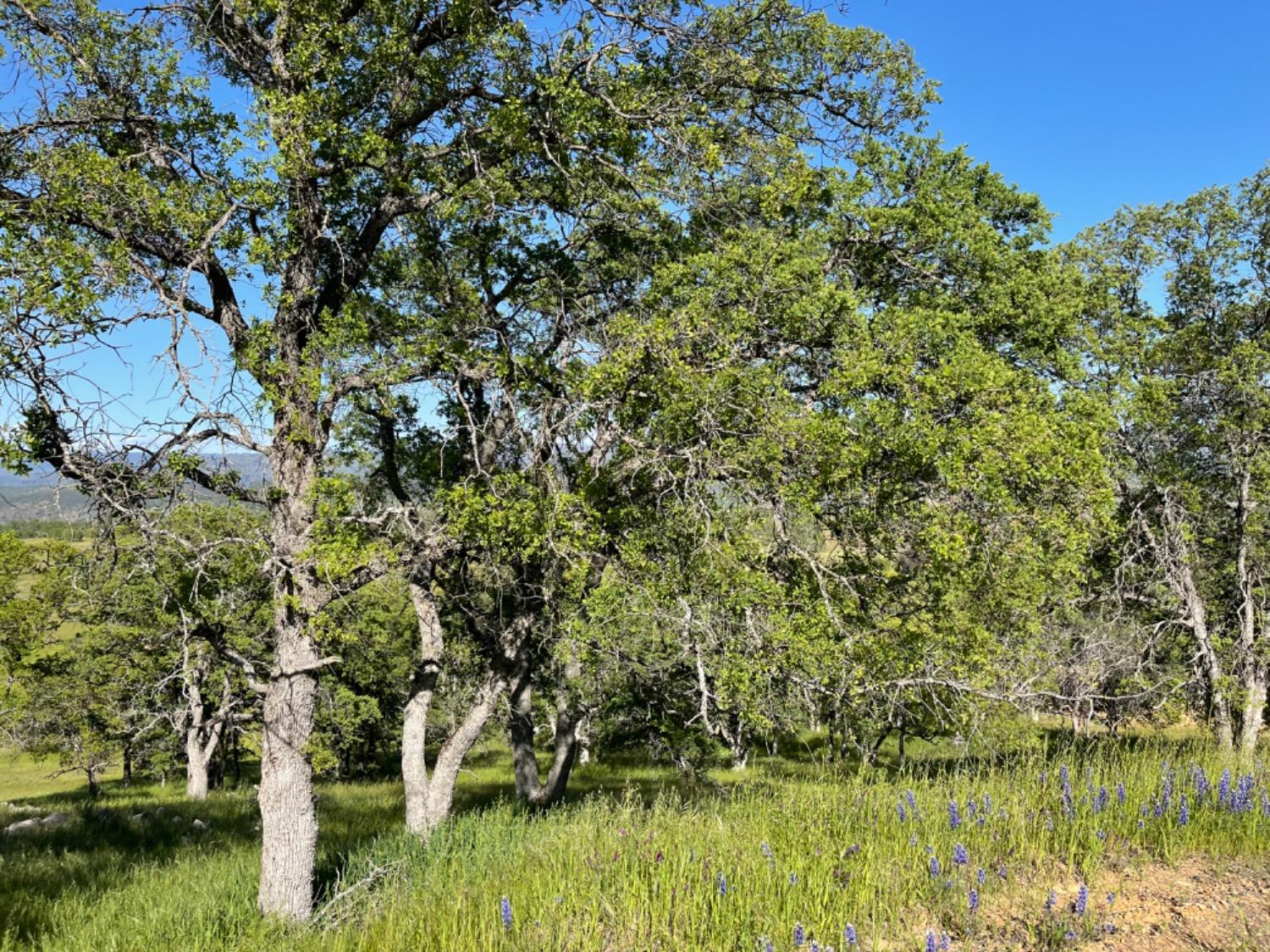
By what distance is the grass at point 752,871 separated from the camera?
3393 millimetres

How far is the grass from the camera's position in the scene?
11.1 feet

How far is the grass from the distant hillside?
3.27 meters

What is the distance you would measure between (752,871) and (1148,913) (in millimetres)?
1873

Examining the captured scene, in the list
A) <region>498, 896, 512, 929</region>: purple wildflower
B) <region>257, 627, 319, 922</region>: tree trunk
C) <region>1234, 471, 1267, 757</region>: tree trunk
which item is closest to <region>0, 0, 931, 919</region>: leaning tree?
<region>257, 627, 319, 922</region>: tree trunk

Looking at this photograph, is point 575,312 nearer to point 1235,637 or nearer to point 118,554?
point 118,554

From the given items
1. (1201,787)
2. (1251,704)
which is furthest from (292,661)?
(1251,704)

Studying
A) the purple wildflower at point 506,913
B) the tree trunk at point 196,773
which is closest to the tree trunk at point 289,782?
the purple wildflower at point 506,913

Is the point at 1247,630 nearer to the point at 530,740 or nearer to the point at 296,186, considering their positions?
the point at 530,740

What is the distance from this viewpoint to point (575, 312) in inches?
379

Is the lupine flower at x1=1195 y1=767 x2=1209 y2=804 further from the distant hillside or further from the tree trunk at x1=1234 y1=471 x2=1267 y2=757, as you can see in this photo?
the tree trunk at x1=1234 y1=471 x2=1267 y2=757

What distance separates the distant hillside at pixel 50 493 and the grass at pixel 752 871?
3.27 m

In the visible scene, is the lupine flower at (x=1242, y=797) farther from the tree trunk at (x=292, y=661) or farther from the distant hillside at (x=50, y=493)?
the distant hillside at (x=50, y=493)

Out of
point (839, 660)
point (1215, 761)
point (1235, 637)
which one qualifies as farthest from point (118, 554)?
point (1235, 637)

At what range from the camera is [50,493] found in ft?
19.7
